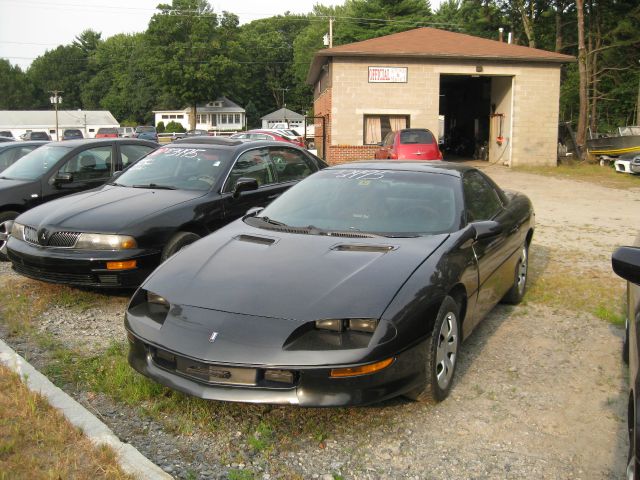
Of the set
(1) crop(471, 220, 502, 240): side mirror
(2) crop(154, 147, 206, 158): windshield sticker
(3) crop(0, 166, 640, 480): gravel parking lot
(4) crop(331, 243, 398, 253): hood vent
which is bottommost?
(3) crop(0, 166, 640, 480): gravel parking lot

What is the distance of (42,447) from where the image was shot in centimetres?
308

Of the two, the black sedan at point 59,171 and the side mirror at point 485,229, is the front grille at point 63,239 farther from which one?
the side mirror at point 485,229

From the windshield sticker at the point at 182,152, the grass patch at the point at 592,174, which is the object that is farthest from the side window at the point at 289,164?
the grass patch at the point at 592,174

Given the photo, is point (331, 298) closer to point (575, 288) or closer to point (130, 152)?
point (575, 288)

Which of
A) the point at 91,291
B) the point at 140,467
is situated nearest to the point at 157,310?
the point at 140,467

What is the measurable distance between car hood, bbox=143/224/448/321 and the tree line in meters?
24.3

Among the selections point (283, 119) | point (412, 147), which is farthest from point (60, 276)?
point (283, 119)

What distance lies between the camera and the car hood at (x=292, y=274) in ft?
10.7

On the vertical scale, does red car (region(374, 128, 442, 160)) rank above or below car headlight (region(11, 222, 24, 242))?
above

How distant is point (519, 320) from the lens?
17.7 feet

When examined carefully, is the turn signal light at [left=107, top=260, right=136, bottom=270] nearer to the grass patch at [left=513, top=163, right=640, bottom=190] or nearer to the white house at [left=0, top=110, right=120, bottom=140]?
the grass patch at [left=513, top=163, right=640, bottom=190]

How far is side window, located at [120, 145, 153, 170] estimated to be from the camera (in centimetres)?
864

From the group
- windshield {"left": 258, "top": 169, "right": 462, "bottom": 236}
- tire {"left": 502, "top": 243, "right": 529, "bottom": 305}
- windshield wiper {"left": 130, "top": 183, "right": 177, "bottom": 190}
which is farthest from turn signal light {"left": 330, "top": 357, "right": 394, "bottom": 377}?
windshield wiper {"left": 130, "top": 183, "right": 177, "bottom": 190}

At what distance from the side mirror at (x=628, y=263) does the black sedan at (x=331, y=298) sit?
1.16 m
